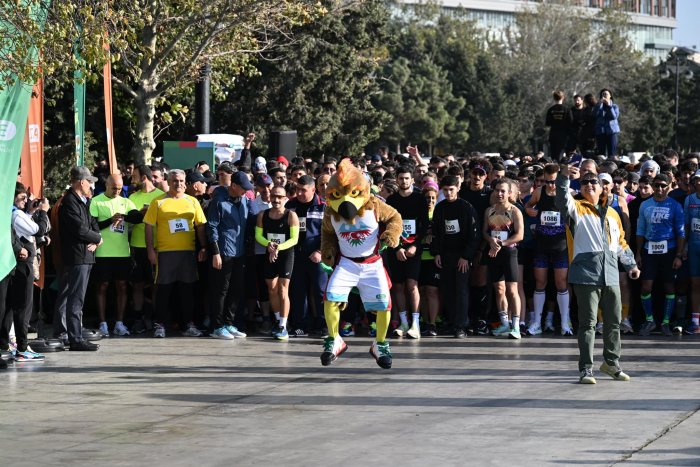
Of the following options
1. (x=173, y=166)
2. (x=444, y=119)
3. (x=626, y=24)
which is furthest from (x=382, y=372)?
(x=626, y=24)

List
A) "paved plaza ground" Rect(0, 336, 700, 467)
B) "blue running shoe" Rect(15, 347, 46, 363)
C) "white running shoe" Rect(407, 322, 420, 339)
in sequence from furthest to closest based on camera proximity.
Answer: "white running shoe" Rect(407, 322, 420, 339) → "blue running shoe" Rect(15, 347, 46, 363) → "paved plaza ground" Rect(0, 336, 700, 467)

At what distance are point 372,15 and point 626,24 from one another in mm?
54383

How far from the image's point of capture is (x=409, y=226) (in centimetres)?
1458

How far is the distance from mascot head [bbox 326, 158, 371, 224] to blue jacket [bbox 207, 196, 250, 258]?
9.77 ft

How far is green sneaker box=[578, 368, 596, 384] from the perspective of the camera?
10.9m

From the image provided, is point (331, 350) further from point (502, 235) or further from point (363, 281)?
point (502, 235)

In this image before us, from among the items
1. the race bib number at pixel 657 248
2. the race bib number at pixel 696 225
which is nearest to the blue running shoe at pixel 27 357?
the race bib number at pixel 657 248

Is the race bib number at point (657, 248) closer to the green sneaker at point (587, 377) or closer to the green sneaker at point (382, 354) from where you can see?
the green sneaker at point (587, 377)

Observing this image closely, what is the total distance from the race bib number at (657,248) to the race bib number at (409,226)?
2.85 meters

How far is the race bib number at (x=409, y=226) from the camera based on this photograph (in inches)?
574

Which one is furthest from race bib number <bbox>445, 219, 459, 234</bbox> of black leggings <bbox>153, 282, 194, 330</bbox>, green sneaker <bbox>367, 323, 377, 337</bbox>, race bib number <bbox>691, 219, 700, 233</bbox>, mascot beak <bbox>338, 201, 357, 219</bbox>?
black leggings <bbox>153, 282, 194, 330</bbox>

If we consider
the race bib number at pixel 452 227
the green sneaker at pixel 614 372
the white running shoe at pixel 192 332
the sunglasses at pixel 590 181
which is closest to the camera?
the green sneaker at pixel 614 372

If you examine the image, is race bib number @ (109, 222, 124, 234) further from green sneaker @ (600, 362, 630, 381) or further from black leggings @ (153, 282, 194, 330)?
green sneaker @ (600, 362, 630, 381)

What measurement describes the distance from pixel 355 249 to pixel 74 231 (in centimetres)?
312
